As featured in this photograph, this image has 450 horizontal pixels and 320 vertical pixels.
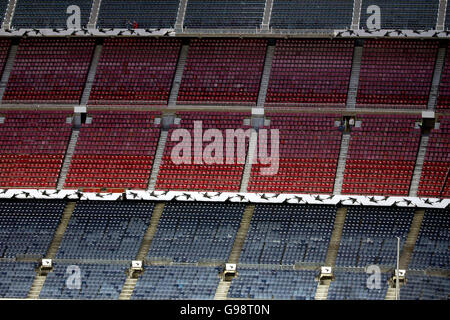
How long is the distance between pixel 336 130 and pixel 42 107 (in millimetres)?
15664

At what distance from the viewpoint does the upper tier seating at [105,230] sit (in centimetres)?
4241

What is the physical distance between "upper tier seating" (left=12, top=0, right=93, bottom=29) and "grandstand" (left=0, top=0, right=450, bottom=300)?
0.11 m

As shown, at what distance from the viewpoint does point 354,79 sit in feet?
151

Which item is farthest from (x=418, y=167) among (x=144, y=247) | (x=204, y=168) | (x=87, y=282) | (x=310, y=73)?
(x=87, y=282)

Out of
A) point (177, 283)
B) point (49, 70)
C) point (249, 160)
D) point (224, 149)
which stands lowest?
point (177, 283)

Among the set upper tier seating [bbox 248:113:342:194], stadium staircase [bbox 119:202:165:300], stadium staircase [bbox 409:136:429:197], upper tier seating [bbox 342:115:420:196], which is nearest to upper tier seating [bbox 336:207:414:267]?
stadium staircase [bbox 409:136:429:197]

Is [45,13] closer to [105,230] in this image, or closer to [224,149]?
[224,149]

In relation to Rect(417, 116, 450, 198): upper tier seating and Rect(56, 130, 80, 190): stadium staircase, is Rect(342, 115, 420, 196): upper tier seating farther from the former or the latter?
Rect(56, 130, 80, 190): stadium staircase

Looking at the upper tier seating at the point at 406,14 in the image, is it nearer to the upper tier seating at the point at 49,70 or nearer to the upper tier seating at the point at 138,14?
the upper tier seating at the point at 138,14

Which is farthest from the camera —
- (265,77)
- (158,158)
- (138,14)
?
(138,14)

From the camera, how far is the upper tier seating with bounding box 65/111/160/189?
4538 centimetres

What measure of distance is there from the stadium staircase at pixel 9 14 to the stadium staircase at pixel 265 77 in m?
14.3

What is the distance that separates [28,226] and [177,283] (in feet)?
28.2
